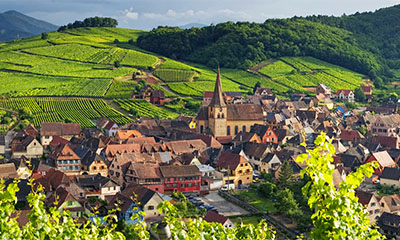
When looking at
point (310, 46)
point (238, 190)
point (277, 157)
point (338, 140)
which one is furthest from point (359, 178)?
point (310, 46)

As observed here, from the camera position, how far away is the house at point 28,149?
61125 mm

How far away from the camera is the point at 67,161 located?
180 ft

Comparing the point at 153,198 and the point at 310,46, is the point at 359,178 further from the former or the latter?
the point at 310,46

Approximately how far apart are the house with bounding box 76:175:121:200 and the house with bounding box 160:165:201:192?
5032 mm

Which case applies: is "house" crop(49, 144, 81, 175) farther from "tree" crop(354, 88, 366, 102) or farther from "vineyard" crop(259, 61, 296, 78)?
"vineyard" crop(259, 61, 296, 78)

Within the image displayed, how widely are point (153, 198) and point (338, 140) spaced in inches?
1318

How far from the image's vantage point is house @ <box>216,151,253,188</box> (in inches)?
2080

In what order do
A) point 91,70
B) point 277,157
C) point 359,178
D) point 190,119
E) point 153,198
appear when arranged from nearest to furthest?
point 359,178
point 153,198
point 277,157
point 190,119
point 91,70

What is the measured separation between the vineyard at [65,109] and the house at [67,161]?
23943 mm

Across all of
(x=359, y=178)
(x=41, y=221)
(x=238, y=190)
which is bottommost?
(x=238, y=190)

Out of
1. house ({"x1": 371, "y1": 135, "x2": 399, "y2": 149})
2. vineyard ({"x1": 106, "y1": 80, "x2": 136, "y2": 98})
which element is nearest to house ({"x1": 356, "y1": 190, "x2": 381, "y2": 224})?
house ({"x1": 371, "y1": 135, "x2": 399, "y2": 149})

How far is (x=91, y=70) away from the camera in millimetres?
124062

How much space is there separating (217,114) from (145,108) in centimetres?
2333

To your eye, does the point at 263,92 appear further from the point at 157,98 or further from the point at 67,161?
the point at 67,161
